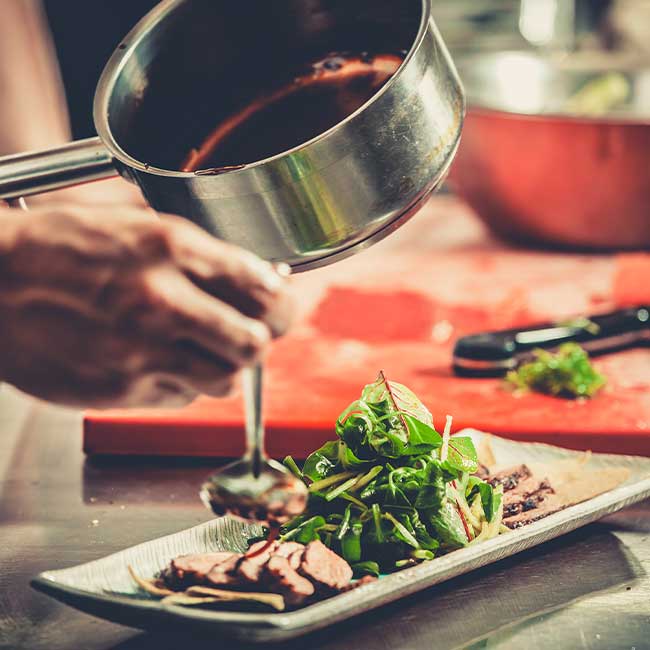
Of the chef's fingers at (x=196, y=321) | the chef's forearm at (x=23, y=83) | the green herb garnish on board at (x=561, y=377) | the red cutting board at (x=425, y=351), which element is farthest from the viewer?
the chef's forearm at (x=23, y=83)

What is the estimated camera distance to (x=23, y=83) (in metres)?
2.75

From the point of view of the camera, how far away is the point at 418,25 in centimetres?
134

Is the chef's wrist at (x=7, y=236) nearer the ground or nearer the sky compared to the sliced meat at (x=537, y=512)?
nearer the sky

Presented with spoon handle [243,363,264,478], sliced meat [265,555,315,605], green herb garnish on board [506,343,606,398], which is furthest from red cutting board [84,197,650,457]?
spoon handle [243,363,264,478]

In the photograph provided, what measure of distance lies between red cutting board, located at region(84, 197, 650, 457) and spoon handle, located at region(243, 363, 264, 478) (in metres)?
0.70

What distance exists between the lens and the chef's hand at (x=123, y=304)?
0.84 meters

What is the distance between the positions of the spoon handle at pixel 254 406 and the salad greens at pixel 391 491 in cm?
26

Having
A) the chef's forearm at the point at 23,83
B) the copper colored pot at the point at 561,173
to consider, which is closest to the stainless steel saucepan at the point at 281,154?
the copper colored pot at the point at 561,173

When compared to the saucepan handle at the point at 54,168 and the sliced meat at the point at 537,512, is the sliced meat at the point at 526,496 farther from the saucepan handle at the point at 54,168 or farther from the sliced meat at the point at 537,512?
the saucepan handle at the point at 54,168

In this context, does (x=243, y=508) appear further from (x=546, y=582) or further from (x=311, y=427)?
(x=311, y=427)

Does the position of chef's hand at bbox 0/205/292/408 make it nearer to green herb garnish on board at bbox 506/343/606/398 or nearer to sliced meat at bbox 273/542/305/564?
sliced meat at bbox 273/542/305/564

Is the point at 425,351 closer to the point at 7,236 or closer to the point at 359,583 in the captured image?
the point at 359,583

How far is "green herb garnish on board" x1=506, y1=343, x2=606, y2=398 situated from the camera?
1.79 meters

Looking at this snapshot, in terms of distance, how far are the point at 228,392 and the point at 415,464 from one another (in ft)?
1.40
